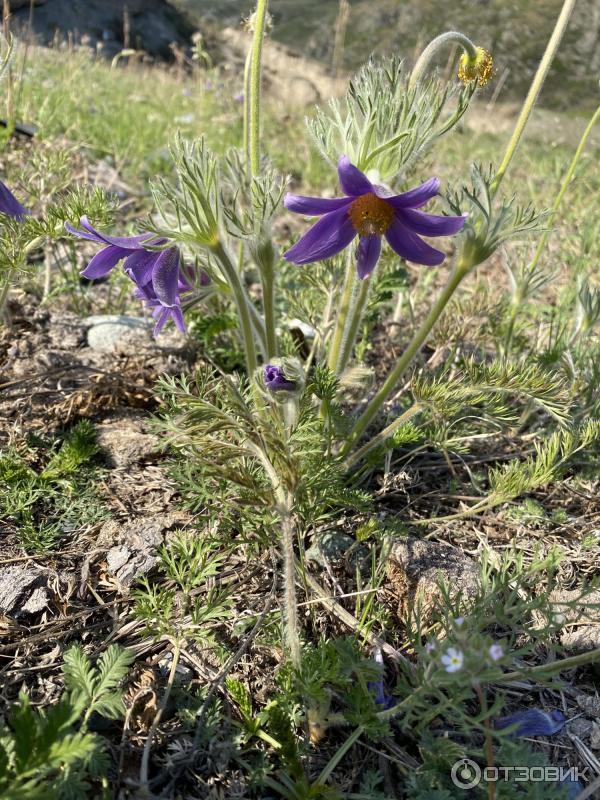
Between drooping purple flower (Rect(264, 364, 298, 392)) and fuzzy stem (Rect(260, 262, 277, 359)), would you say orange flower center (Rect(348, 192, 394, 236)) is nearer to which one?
fuzzy stem (Rect(260, 262, 277, 359))

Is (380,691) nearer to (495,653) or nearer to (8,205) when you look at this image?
(495,653)

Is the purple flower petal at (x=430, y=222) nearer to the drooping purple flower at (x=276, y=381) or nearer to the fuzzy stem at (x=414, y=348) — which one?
the fuzzy stem at (x=414, y=348)

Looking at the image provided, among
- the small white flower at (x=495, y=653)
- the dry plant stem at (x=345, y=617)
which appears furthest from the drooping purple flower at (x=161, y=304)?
the small white flower at (x=495, y=653)

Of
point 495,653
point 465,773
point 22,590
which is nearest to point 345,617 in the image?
point 465,773

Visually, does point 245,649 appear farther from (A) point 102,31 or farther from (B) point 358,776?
(A) point 102,31

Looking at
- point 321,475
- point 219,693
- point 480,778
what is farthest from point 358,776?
point 321,475

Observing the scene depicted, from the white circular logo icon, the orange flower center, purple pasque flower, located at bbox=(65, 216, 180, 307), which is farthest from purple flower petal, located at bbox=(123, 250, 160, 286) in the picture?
the white circular logo icon
